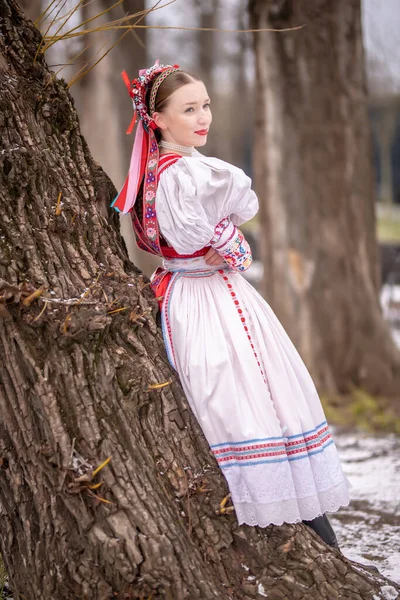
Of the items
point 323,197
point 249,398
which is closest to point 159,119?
point 249,398

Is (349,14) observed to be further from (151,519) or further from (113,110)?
(151,519)

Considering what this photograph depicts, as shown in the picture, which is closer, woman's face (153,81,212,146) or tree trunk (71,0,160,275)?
woman's face (153,81,212,146)

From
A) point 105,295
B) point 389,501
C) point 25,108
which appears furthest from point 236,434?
point 389,501

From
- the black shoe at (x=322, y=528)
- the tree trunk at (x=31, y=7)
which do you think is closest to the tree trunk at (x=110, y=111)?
the tree trunk at (x=31, y=7)

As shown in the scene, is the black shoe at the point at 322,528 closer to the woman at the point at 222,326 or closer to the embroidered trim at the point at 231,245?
the woman at the point at 222,326

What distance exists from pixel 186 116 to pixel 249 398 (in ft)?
3.31

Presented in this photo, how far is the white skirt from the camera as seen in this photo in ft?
7.54

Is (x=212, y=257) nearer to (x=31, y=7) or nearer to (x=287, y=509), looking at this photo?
(x=287, y=509)

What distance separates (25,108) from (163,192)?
1.70 feet

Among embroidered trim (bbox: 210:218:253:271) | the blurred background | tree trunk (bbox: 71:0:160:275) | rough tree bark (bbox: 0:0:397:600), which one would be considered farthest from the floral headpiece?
tree trunk (bbox: 71:0:160:275)

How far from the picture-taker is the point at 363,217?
5.95 m

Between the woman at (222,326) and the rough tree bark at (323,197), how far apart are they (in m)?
3.44

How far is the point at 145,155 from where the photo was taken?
258 cm

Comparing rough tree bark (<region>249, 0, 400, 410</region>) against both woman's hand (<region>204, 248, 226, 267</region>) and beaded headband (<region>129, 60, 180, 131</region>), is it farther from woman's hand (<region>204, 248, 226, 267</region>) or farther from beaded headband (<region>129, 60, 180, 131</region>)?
woman's hand (<region>204, 248, 226, 267</region>)
